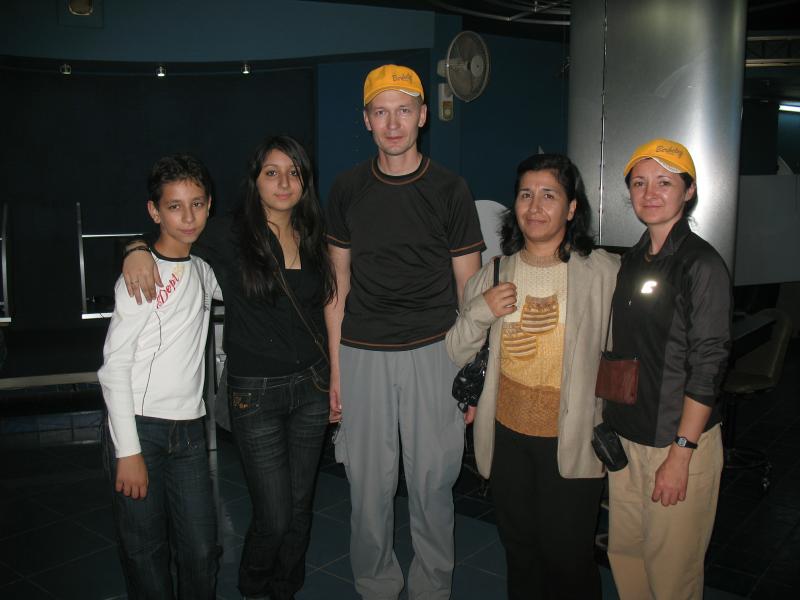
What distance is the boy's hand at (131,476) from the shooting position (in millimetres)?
1859

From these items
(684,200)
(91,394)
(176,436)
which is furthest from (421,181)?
(91,394)

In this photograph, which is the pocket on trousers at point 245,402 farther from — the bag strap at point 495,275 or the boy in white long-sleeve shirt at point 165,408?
the bag strap at point 495,275

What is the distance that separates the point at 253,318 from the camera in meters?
2.22

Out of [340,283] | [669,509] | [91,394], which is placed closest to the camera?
[669,509]

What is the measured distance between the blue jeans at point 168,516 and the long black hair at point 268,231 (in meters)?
A: 0.48

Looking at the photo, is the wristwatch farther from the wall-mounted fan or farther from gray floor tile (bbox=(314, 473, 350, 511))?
the wall-mounted fan

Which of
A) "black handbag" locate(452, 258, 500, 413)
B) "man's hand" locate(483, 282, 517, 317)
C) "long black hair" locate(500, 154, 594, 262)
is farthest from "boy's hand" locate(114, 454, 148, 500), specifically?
"long black hair" locate(500, 154, 594, 262)

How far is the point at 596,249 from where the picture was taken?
2154 mm

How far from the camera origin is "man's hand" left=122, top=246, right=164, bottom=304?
1.91 meters

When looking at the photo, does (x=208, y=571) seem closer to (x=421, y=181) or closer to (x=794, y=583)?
(x=421, y=181)

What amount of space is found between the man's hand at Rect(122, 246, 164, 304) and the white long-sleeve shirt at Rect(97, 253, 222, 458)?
3cm

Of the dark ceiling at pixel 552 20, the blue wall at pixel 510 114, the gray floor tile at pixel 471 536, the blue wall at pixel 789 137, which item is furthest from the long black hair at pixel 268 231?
the blue wall at pixel 789 137

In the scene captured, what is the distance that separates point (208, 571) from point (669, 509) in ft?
4.43

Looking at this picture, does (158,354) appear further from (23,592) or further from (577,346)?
(23,592)
